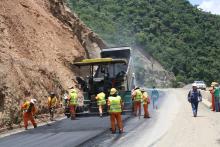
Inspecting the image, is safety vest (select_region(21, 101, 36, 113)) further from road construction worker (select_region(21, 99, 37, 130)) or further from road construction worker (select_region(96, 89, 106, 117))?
road construction worker (select_region(96, 89, 106, 117))

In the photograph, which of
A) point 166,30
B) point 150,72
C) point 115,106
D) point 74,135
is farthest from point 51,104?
point 166,30

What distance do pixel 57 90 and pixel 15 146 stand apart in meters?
13.1

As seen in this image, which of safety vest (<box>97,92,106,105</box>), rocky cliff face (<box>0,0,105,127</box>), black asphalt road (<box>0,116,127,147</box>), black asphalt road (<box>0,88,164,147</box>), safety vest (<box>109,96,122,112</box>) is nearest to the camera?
black asphalt road (<box>0,88,164,147</box>)

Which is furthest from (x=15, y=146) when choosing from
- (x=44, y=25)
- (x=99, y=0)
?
(x=99, y=0)

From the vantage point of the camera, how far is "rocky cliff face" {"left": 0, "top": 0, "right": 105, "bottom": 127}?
23.8 metres

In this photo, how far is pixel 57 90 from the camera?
28.5m

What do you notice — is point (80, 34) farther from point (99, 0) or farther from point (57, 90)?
point (99, 0)

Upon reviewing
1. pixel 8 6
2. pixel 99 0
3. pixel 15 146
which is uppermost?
pixel 99 0

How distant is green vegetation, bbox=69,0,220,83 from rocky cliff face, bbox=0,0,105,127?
4646cm

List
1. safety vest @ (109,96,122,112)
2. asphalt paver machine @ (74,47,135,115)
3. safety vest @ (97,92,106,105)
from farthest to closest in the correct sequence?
1. asphalt paver machine @ (74,47,135,115)
2. safety vest @ (97,92,106,105)
3. safety vest @ (109,96,122,112)

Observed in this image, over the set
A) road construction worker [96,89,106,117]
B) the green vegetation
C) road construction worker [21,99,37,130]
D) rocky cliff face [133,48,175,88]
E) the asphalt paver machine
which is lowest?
road construction worker [21,99,37,130]

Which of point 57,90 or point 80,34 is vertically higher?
point 80,34

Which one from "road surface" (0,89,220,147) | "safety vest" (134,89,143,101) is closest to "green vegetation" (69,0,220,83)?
"safety vest" (134,89,143,101)

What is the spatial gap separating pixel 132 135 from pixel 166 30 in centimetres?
9870
